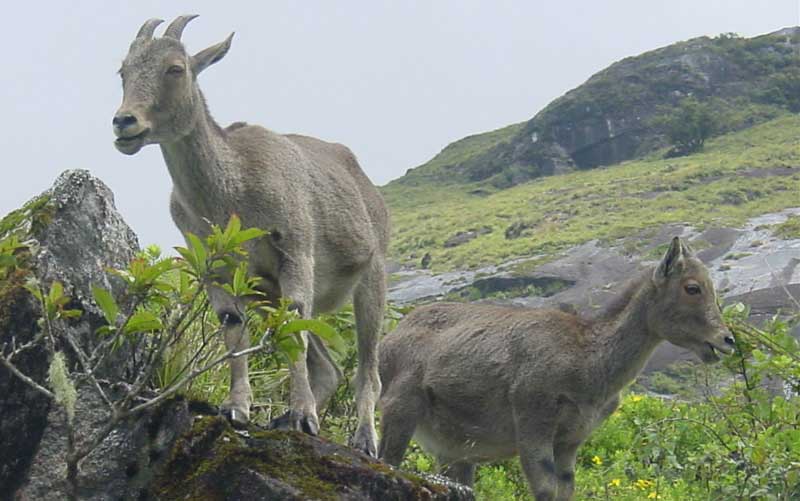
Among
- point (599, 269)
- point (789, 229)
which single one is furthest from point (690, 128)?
point (789, 229)

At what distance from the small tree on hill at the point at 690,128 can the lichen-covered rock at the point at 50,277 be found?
121136 millimetres

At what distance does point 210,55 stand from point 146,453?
2.53m

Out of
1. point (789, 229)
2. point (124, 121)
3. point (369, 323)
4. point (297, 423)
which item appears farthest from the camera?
point (789, 229)

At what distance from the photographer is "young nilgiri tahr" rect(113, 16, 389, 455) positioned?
6141mm

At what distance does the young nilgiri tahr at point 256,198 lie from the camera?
6.14 metres

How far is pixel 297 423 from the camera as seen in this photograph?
6016 mm

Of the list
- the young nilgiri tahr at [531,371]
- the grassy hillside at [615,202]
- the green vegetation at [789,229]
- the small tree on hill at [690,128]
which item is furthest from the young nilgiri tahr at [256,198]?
the small tree on hill at [690,128]

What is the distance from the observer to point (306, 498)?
5031mm

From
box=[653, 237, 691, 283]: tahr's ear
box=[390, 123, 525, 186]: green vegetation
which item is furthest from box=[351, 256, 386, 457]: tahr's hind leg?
box=[390, 123, 525, 186]: green vegetation

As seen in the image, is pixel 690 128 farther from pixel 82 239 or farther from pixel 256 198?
pixel 82 239

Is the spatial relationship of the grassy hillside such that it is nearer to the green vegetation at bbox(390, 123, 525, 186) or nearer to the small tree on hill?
the small tree on hill

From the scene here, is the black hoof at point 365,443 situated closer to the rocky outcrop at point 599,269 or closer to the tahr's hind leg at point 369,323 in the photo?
the tahr's hind leg at point 369,323

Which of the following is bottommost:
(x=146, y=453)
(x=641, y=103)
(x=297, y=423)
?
(x=641, y=103)

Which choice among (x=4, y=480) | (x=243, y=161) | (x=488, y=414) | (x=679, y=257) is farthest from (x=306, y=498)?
(x=679, y=257)
